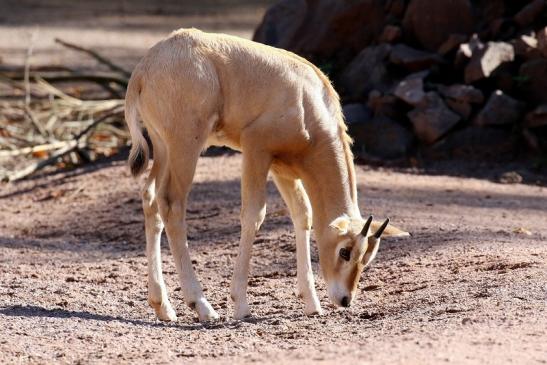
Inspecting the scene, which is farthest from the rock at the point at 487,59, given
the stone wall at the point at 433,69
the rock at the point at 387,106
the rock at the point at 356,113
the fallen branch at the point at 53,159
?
the fallen branch at the point at 53,159

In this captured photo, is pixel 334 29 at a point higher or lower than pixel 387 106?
higher

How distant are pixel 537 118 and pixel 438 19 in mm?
1760

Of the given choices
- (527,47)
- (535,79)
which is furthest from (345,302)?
(527,47)

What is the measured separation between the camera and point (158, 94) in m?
A: 6.74

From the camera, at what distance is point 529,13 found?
12.7 m

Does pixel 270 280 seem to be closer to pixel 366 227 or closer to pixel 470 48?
pixel 366 227

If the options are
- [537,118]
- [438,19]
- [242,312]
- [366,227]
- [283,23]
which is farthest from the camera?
[283,23]

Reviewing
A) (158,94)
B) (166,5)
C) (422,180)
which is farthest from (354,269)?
(166,5)

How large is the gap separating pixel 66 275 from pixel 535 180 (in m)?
5.57

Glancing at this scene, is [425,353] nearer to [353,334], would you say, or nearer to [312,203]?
[353,334]

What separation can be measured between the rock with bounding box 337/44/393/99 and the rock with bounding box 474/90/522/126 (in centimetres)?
120

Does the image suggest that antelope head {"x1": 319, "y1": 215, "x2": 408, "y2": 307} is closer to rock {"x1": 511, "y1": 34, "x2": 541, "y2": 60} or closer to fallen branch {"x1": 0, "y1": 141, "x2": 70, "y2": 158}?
rock {"x1": 511, "y1": 34, "x2": 541, "y2": 60}

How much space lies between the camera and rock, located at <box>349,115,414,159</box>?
476 inches

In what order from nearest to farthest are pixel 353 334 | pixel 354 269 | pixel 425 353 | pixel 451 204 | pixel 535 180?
1. pixel 425 353
2. pixel 353 334
3. pixel 354 269
4. pixel 451 204
5. pixel 535 180
